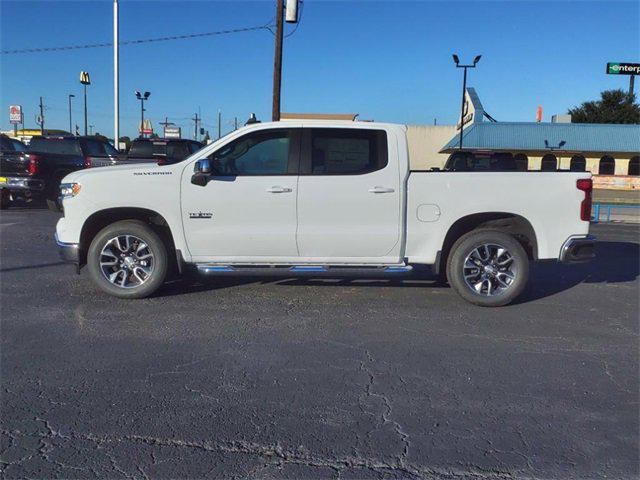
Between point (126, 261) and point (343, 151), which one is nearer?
point (343, 151)

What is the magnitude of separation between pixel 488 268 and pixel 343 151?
204cm

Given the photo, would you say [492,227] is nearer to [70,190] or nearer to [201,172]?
[201,172]

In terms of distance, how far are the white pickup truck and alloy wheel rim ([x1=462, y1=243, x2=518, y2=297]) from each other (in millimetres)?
11

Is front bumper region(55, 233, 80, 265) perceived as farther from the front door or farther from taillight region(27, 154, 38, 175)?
taillight region(27, 154, 38, 175)

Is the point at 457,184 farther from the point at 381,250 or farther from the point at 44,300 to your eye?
the point at 44,300

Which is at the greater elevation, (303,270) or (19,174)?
(19,174)

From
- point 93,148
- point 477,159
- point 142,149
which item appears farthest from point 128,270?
point 142,149

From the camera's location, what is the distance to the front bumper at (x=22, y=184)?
571 inches

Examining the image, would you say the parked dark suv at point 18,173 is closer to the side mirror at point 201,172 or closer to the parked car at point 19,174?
the parked car at point 19,174

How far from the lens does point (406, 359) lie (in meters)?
4.85

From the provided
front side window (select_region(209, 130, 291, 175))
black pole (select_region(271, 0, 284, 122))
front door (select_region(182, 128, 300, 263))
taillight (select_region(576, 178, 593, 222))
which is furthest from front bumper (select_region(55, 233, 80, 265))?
black pole (select_region(271, 0, 284, 122))

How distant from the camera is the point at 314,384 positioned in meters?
4.31

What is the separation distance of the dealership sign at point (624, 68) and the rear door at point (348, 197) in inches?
2652

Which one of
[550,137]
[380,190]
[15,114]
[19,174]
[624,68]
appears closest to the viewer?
[380,190]
